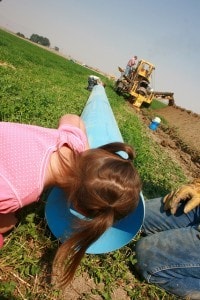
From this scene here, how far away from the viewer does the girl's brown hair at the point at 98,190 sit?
6.90 feet

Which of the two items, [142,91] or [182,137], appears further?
[142,91]

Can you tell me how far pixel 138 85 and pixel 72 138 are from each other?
618 inches

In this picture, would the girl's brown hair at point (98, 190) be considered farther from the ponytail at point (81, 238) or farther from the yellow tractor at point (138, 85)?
the yellow tractor at point (138, 85)

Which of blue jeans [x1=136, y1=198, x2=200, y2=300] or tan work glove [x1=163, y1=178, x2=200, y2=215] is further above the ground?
tan work glove [x1=163, y1=178, x2=200, y2=215]

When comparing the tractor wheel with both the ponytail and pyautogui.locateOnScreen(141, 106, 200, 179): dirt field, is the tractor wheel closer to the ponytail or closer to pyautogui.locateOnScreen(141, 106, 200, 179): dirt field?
pyautogui.locateOnScreen(141, 106, 200, 179): dirt field

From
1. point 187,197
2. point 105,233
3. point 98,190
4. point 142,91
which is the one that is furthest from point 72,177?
point 142,91

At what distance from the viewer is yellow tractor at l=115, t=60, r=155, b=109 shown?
17.2 metres

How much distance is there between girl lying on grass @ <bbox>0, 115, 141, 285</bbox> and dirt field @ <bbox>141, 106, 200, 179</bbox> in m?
5.75

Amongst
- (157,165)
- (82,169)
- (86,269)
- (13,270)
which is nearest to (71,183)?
(82,169)

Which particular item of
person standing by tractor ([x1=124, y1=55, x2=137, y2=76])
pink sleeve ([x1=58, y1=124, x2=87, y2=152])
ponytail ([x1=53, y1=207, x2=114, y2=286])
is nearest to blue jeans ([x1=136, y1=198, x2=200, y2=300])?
ponytail ([x1=53, y1=207, x2=114, y2=286])

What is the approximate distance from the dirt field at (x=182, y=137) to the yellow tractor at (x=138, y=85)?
2.98ft

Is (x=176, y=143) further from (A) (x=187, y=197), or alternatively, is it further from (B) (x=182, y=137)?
(A) (x=187, y=197)

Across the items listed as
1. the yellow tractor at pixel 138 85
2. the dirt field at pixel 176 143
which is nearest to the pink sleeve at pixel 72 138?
the dirt field at pixel 176 143

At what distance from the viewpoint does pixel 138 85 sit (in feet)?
58.5
